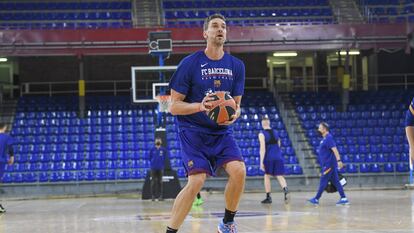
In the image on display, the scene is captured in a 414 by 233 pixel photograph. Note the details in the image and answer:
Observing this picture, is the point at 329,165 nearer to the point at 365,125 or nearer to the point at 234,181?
the point at 234,181

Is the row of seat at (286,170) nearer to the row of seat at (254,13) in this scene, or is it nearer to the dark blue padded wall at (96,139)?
the dark blue padded wall at (96,139)

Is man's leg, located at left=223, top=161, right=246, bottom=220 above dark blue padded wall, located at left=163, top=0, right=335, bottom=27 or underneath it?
underneath

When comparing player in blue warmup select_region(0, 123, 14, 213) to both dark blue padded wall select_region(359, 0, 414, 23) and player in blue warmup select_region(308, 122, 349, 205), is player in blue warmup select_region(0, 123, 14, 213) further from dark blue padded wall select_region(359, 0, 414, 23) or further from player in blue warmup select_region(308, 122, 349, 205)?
dark blue padded wall select_region(359, 0, 414, 23)

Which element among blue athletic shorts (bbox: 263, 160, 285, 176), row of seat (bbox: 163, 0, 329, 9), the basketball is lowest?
blue athletic shorts (bbox: 263, 160, 285, 176)

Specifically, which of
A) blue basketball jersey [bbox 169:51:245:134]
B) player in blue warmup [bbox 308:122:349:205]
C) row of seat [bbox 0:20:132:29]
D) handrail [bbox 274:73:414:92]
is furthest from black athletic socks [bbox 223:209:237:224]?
handrail [bbox 274:73:414:92]

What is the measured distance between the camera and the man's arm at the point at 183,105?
656 cm

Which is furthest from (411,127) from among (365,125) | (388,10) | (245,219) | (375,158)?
(388,10)

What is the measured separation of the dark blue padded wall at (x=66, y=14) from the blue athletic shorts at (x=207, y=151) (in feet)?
73.6

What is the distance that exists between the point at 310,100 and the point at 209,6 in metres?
6.49

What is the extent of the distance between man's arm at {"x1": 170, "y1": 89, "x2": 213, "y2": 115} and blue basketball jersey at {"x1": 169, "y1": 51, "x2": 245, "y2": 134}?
A: 0.19 feet

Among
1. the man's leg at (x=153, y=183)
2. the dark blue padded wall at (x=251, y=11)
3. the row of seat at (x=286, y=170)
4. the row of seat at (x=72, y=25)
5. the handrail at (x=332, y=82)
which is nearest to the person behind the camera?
the man's leg at (x=153, y=183)

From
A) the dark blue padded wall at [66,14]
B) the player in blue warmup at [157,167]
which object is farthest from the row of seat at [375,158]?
the dark blue padded wall at [66,14]

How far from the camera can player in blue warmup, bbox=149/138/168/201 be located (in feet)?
62.4

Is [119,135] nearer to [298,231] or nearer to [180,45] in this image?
[180,45]
